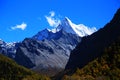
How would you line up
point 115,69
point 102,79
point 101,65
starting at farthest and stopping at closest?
point 101,65 → point 115,69 → point 102,79

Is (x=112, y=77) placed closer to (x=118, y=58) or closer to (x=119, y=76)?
(x=119, y=76)

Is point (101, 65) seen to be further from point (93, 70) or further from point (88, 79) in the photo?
point (88, 79)

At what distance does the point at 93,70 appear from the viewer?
19750cm

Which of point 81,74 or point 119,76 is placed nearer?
point 119,76

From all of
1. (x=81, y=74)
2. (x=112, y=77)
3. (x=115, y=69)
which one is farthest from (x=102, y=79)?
(x=81, y=74)

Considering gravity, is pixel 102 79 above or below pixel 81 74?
below

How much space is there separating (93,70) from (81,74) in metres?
6.08

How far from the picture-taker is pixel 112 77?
16950cm

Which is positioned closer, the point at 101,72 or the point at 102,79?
the point at 102,79

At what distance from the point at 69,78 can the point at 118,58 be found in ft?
119

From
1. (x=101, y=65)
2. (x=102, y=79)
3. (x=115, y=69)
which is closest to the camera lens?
(x=102, y=79)

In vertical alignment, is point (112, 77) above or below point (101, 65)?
below

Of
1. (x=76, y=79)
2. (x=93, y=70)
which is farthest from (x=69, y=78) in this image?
(x=93, y=70)

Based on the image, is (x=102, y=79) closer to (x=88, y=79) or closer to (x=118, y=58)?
(x=88, y=79)
